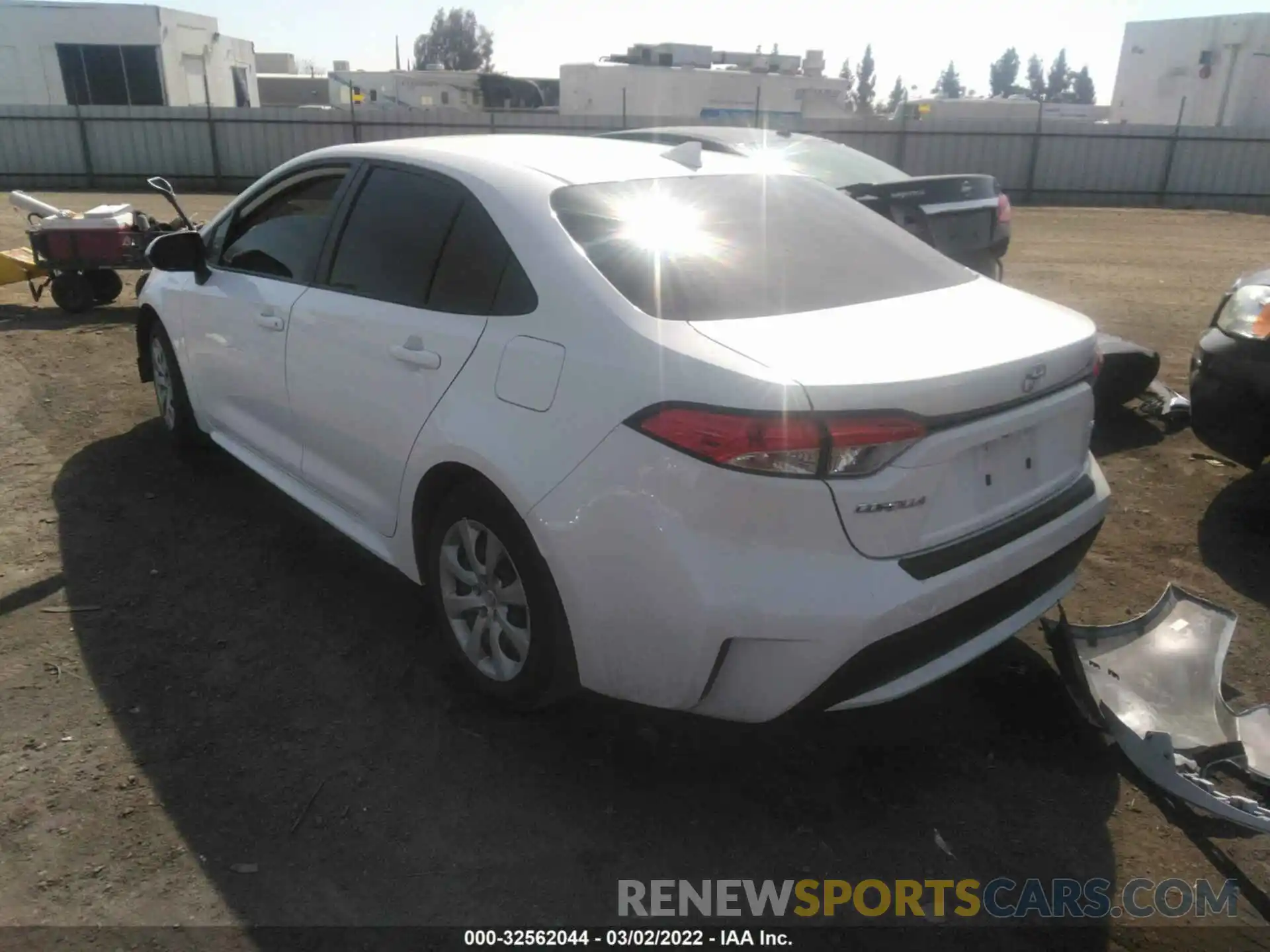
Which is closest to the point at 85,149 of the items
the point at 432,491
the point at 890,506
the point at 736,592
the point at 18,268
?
the point at 18,268

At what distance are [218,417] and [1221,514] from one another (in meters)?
4.64

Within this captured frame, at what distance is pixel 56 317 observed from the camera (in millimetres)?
8664

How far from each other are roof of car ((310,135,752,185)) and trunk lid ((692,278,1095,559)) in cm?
86

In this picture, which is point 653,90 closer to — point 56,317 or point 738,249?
point 56,317

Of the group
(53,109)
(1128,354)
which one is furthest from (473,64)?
(1128,354)

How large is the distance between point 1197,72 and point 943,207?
108 ft

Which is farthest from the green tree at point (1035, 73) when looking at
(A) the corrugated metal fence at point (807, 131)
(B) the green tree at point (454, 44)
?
(A) the corrugated metal fence at point (807, 131)

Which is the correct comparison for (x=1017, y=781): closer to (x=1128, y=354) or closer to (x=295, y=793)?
(x=295, y=793)

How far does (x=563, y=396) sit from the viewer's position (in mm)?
2559

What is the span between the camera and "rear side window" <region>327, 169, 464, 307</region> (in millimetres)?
3182

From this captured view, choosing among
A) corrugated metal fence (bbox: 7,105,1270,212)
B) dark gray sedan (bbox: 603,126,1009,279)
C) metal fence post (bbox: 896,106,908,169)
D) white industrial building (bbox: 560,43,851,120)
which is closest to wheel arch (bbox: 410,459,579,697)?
dark gray sedan (bbox: 603,126,1009,279)

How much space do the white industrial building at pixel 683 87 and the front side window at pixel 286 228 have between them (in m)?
25.3

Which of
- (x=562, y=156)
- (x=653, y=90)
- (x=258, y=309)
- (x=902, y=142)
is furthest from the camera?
(x=653, y=90)

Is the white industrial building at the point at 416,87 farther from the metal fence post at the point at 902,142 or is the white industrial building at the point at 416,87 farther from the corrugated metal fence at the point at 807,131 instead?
the metal fence post at the point at 902,142
